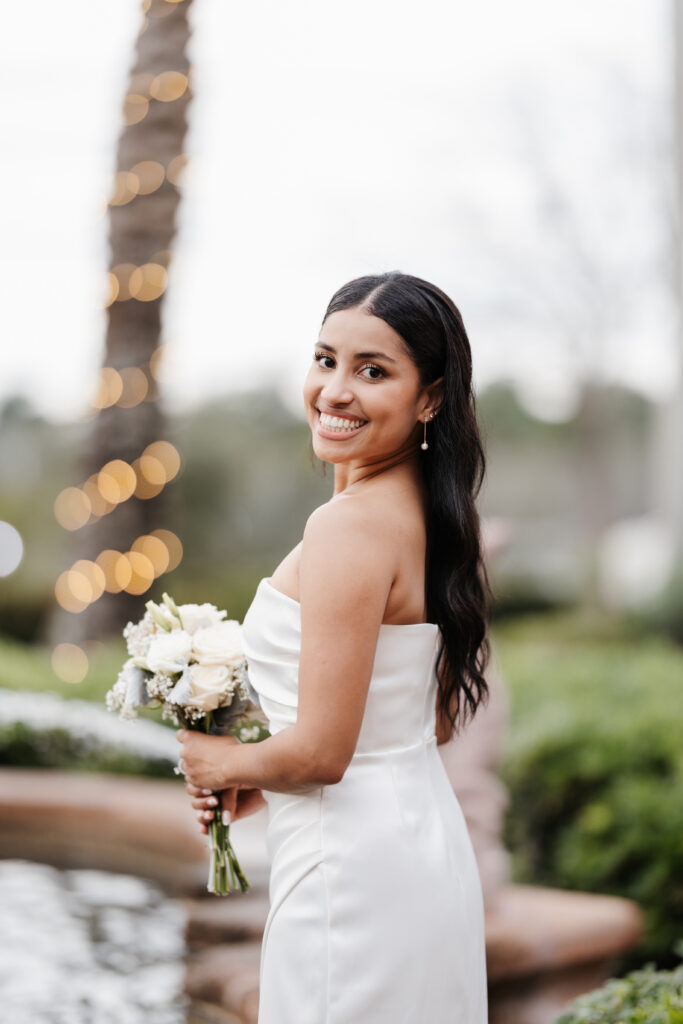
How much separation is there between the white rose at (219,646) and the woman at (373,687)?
0.23 ft

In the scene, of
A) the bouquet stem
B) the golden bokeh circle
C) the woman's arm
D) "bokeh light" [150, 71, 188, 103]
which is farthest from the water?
"bokeh light" [150, 71, 188, 103]

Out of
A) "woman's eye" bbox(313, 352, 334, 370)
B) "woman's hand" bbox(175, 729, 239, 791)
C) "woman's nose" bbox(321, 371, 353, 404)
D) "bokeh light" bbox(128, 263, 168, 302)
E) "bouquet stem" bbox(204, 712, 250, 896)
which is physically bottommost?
"bouquet stem" bbox(204, 712, 250, 896)

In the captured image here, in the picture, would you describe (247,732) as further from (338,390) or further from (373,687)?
(338,390)

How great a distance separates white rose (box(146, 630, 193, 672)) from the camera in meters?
1.73

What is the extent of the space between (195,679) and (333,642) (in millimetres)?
364

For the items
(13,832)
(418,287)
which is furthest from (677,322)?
(418,287)

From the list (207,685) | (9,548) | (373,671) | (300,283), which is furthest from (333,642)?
(300,283)

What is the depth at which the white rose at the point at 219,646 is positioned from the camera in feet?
5.70

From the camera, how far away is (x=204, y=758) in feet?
5.58

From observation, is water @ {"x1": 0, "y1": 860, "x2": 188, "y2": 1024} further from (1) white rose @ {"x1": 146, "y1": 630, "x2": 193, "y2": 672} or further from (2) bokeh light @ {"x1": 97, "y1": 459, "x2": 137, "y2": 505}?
(2) bokeh light @ {"x1": 97, "y1": 459, "x2": 137, "y2": 505}

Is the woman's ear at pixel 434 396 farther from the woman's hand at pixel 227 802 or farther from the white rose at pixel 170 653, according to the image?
the woman's hand at pixel 227 802

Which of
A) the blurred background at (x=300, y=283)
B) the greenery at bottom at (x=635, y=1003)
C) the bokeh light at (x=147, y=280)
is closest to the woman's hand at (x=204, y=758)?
the greenery at bottom at (x=635, y=1003)

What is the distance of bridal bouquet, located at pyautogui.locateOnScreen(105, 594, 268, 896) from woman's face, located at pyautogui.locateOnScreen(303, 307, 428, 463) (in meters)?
0.40

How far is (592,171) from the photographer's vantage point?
11.5 meters
